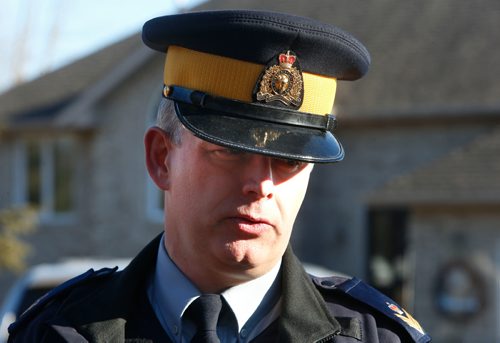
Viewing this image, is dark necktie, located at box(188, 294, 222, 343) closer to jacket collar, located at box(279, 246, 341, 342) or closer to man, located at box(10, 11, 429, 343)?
man, located at box(10, 11, 429, 343)

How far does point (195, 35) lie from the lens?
2.42m

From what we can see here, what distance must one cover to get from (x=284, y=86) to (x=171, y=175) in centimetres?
37

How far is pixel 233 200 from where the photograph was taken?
87.4 inches

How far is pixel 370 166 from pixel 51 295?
1405cm

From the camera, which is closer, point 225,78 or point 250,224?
point 250,224

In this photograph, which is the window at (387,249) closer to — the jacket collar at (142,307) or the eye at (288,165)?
the jacket collar at (142,307)

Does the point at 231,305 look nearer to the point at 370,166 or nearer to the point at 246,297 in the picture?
the point at 246,297

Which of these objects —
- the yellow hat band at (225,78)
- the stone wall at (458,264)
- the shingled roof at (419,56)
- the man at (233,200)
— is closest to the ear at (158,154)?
the man at (233,200)

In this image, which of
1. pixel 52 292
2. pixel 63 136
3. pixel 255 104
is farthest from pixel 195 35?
pixel 63 136

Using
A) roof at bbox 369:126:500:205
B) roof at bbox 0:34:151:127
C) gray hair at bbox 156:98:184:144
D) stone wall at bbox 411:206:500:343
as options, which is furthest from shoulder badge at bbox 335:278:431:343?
roof at bbox 0:34:151:127

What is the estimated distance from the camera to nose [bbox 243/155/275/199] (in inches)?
86.6

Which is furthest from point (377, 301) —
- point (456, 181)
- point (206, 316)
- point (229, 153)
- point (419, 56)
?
point (419, 56)

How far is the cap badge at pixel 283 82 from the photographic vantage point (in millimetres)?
2383

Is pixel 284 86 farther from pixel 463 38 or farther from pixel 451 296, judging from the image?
pixel 463 38
